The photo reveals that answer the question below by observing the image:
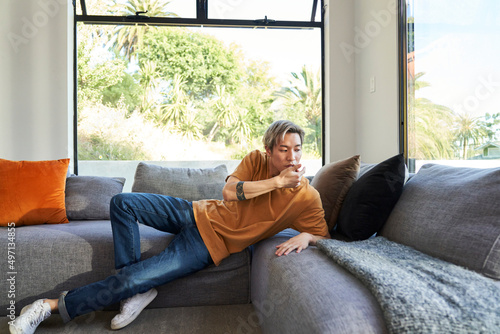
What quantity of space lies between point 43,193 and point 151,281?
1209mm

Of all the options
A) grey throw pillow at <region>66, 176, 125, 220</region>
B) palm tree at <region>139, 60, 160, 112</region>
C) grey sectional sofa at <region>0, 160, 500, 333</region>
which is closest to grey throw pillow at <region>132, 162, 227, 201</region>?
grey throw pillow at <region>66, 176, 125, 220</region>

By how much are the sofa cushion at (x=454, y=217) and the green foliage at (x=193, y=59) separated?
Answer: 2493mm

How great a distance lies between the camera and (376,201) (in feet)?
5.58

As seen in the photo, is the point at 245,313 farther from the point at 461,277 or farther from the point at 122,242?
the point at 461,277

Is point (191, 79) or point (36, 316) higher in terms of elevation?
point (191, 79)

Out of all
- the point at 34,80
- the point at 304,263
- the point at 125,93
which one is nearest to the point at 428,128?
the point at 304,263

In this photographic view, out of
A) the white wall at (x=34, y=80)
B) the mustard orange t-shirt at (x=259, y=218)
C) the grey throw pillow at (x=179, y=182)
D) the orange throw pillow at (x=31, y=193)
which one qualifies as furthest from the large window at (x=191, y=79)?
the mustard orange t-shirt at (x=259, y=218)

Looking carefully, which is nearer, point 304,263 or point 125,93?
point 304,263

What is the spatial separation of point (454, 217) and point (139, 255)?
1321 millimetres

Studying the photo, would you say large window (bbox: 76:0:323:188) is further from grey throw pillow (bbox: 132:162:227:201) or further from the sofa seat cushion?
the sofa seat cushion

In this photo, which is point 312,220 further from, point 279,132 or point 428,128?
point 428,128

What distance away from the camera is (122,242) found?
5.74 ft

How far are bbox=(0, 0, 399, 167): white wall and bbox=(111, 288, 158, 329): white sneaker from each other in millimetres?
2186

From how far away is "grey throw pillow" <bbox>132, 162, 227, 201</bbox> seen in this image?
2.70 m
